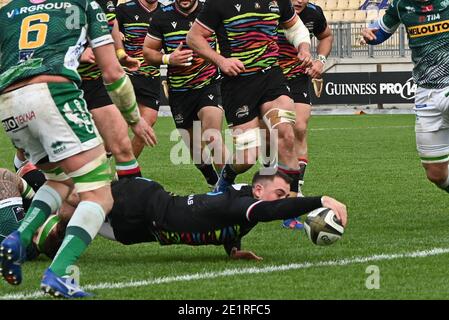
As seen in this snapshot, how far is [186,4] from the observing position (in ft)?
41.9

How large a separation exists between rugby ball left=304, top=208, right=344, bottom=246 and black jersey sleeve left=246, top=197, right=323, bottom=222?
15 cm

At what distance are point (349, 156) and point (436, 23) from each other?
8.24 meters

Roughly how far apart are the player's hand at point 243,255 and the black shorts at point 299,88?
4498 mm

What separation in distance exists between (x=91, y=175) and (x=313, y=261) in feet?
6.88

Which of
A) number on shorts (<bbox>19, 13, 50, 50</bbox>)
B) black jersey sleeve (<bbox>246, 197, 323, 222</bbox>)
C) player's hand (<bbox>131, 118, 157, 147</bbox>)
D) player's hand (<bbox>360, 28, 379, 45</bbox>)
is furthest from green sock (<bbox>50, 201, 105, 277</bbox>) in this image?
player's hand (<bbox>360, 28, 379, 45</bbox>)

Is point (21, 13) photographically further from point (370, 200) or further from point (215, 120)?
point (370, 200)

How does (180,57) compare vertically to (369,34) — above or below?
below

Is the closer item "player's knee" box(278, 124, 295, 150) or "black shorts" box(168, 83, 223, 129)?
"player's knee" box(278, 124, 295, 150)

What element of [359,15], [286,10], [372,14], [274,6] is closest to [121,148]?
[274,6]

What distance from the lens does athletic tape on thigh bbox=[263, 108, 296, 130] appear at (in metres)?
10.3

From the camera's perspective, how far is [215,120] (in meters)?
12.4

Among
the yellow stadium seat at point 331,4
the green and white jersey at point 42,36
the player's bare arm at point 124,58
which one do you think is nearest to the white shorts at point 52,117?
the green and white jersey at point 42,36

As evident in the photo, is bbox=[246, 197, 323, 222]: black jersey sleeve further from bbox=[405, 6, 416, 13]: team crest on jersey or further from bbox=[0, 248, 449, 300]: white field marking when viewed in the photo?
bbox=[405, 6, 416, 13]: team crest on jersey

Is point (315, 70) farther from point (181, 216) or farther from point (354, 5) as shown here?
point (354, 5)
